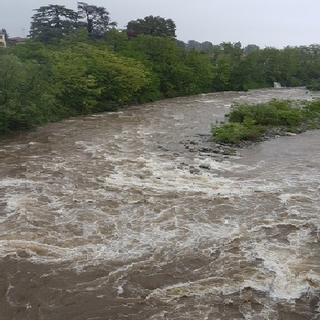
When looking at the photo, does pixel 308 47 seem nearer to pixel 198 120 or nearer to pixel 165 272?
pixel 198 120

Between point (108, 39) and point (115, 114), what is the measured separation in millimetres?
14636

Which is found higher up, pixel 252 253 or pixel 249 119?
pixel 249 119

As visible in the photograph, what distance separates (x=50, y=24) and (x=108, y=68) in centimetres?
2165

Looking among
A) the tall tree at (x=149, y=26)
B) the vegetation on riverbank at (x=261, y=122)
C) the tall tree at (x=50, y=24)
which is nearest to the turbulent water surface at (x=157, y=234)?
the vegetation on riverbank at (x=261, y=122)

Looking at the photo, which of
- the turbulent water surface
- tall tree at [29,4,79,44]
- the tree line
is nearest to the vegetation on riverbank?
the turbulent water surface

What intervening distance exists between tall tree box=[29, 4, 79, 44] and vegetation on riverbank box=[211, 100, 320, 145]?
87.9 feet

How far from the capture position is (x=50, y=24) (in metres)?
42.7

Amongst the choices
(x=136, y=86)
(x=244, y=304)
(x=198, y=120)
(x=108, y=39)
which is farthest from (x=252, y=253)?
(x=108, y=39)

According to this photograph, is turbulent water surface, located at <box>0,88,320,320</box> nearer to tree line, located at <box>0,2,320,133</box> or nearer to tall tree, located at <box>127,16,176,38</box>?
tree line, located at <box>0,2,320,133</box>

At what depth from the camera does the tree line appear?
17734 mm

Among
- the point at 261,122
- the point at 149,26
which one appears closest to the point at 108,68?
the point at 261,122

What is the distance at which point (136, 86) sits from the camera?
86.7ft

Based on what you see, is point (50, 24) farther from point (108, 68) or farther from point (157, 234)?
point (157, 234)

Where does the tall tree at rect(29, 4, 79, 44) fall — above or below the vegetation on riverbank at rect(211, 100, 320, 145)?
above
